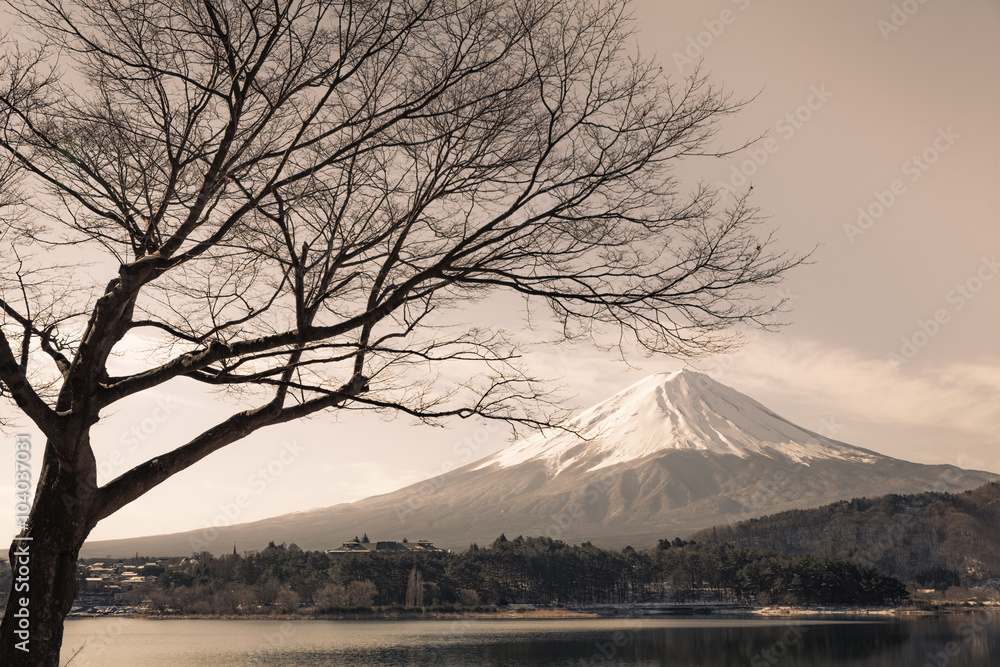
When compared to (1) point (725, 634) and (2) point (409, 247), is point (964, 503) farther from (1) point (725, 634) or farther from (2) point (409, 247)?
(2) point (409, 247)

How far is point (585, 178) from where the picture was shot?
4.73 m

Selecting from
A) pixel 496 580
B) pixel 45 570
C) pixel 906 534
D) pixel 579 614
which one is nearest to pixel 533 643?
pixel 496 580

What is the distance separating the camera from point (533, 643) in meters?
46.4

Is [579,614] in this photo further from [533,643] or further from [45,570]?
[45,570]

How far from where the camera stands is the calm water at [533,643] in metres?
37.5

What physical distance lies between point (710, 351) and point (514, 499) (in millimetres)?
182533

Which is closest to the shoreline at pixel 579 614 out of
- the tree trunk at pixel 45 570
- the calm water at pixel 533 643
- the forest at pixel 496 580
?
the forest at pixel 496 580

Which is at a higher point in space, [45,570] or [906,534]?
[45,570]

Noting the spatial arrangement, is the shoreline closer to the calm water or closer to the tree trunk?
the calm water

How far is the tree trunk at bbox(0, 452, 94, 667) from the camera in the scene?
13.2 ft

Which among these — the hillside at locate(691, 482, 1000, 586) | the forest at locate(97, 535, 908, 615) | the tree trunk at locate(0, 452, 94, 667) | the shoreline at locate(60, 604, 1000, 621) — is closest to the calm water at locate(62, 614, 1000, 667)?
the shoreline at locate(60, 604, 1000, 621)

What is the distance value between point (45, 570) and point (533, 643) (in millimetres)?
45746

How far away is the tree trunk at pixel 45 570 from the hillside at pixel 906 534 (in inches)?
4691

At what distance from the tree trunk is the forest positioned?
2708 inches
